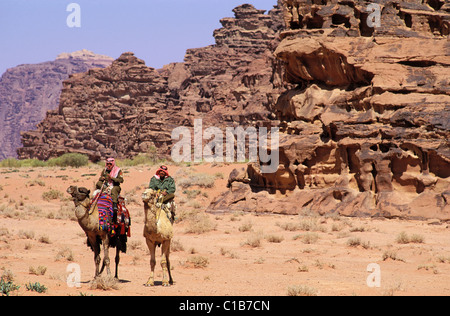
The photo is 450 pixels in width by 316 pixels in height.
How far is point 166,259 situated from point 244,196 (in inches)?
603

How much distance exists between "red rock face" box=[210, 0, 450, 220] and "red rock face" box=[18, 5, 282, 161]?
47.2 meters

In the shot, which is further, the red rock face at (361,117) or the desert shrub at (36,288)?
the red rock face at (361,117)

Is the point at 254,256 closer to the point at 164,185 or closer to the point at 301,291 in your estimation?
the point at 164,185

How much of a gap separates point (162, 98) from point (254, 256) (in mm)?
82590

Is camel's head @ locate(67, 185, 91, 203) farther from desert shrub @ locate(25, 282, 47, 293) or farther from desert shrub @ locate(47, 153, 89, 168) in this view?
desert shrub @ locate(47, 153, 89, 168)

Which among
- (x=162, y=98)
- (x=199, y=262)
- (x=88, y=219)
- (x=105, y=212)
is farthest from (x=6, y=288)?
(x=162, y=98)

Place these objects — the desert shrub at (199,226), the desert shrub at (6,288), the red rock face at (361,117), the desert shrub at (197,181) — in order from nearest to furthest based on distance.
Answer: the desert shrub at (6,288), the desert shrub at (199,226), the red rock face at (361,117), the desert shrub at (197,181)

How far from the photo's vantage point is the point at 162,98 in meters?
97.9

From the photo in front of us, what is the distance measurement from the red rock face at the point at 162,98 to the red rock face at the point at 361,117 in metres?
47.2

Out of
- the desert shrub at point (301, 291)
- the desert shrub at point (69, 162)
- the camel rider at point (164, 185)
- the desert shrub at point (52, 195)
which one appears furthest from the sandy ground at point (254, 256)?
the desert shrub at point (69, 162)

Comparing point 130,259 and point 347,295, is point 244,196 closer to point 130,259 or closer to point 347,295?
point 130,259

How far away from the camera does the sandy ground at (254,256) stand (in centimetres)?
1150

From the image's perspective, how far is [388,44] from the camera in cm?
2464

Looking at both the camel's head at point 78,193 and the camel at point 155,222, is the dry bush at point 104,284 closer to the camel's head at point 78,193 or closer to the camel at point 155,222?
the camel at point 155,222
